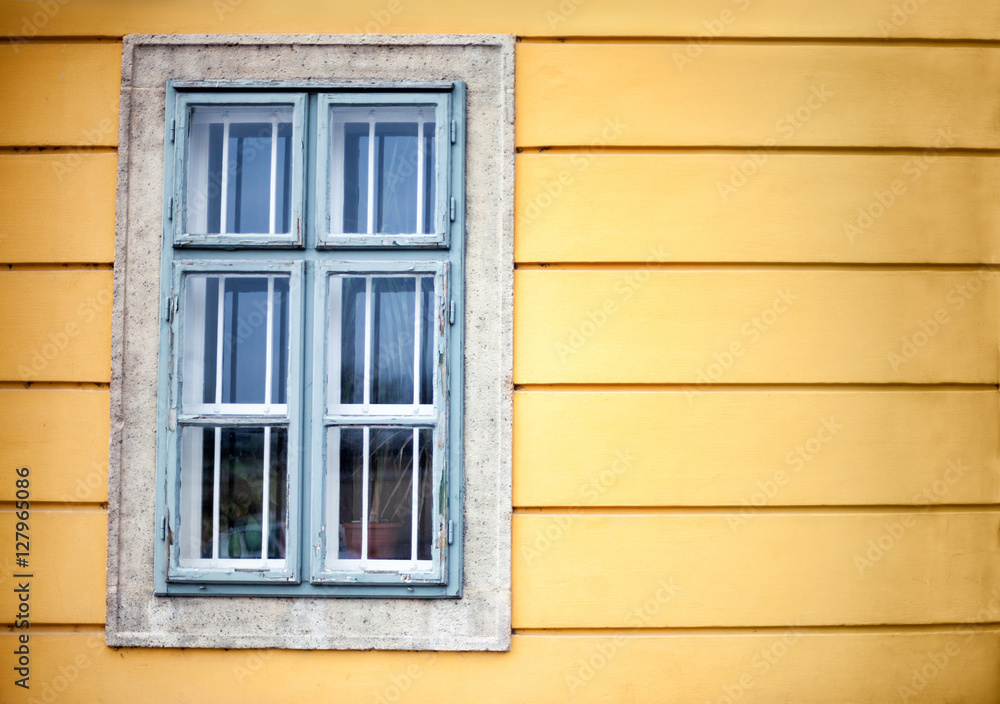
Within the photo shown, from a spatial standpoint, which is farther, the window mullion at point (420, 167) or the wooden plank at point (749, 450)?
the window mullion at point (420, 167)

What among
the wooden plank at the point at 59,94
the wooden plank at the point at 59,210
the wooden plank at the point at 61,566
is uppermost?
the wooden plank at the point at 59,94

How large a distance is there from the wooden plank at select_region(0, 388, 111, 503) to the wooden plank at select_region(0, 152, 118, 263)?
535mm

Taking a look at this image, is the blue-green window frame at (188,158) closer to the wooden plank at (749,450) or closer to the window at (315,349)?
the window at (315,349)

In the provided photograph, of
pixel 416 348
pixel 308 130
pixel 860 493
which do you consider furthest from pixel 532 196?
pixel 860 493

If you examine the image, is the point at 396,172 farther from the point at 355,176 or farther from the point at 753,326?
the point at 753,326

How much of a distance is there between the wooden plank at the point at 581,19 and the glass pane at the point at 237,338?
1.01m

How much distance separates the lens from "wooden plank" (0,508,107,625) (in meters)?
2.77

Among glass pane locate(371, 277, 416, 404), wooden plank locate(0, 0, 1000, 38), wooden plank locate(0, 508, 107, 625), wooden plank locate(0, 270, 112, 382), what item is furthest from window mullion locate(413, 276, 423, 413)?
wooden plank locate(0, 508, 107, 625)

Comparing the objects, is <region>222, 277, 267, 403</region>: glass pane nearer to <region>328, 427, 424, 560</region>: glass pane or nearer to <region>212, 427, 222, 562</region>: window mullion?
<region>212, 427, 222, 562</region>: window mullion

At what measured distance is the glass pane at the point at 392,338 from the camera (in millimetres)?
2846

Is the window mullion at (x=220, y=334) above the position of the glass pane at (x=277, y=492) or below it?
above

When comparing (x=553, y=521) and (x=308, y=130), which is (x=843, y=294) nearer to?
(x=553, y=521)

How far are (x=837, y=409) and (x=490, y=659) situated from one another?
161 cm

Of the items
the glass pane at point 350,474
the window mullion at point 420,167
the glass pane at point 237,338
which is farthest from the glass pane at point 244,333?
the window mullion at point 420,167
